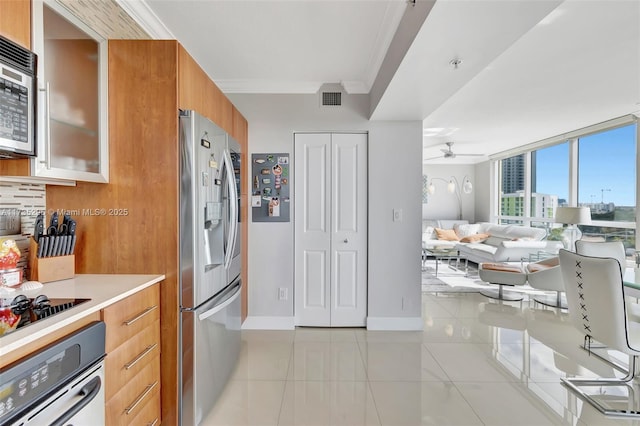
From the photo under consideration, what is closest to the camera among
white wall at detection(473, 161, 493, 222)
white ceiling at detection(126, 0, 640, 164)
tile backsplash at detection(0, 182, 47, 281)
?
tile backsplash at detection(0, 182, 47, 281)

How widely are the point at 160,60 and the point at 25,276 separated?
1.35 meters

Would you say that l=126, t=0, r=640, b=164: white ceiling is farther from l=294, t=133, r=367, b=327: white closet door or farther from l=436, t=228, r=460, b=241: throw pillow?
l=436, t=228, r=460, b=241: throw pillow

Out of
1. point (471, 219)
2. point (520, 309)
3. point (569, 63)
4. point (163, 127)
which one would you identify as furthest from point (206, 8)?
point (471, 219)

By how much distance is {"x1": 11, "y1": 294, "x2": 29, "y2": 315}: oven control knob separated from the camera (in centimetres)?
114

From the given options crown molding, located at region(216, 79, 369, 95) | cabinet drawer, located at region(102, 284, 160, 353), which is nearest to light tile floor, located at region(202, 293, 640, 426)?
cabinet drawer, located at region(102, 284, 160, 353)

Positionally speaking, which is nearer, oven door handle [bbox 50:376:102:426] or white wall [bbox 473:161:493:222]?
oven door handle [bbox 50:376:102:426]

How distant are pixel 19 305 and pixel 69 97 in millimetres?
988

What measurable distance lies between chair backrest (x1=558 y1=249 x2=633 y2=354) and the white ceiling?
1570 millimetres

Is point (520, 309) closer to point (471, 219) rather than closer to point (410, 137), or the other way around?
point (410, 137)

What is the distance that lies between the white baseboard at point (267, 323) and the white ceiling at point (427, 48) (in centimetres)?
239

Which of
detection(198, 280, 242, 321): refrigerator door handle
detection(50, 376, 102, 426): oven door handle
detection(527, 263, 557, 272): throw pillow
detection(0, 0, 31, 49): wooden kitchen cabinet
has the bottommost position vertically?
detection(527, 263, 557, 272): throw pillow

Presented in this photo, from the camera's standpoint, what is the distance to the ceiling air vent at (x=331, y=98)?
10.8 ft

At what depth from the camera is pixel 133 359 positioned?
146 cm

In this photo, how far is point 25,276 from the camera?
159 centimetres
